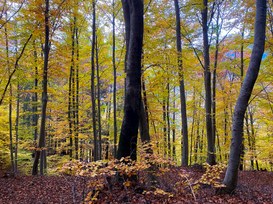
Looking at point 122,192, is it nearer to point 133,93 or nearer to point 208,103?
point 133,93

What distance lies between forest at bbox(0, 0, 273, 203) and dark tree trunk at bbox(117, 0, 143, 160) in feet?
0.08

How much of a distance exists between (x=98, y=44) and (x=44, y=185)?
9.02 meters

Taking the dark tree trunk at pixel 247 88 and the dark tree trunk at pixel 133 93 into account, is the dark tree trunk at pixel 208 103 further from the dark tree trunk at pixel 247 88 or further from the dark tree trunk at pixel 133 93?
the dark tree trunk at pixel 133 93

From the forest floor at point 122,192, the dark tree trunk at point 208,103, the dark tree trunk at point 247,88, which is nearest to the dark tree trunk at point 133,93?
the forest floor at point 122,192

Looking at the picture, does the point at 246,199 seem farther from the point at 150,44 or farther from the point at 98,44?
the point at 98,44

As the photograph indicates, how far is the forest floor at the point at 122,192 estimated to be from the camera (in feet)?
15.0

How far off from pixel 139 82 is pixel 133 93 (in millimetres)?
322

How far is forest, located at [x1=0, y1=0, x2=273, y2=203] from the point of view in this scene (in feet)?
16.5

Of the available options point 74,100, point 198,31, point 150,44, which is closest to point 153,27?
point 150,44

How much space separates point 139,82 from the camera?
18.1 feet

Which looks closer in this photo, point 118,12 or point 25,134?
point 118,12

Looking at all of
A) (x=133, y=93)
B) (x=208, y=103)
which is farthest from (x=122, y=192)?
(x=208, y=103)

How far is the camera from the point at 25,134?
61.5ft

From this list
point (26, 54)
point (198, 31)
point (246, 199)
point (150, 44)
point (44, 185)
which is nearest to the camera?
point (246, 199)
